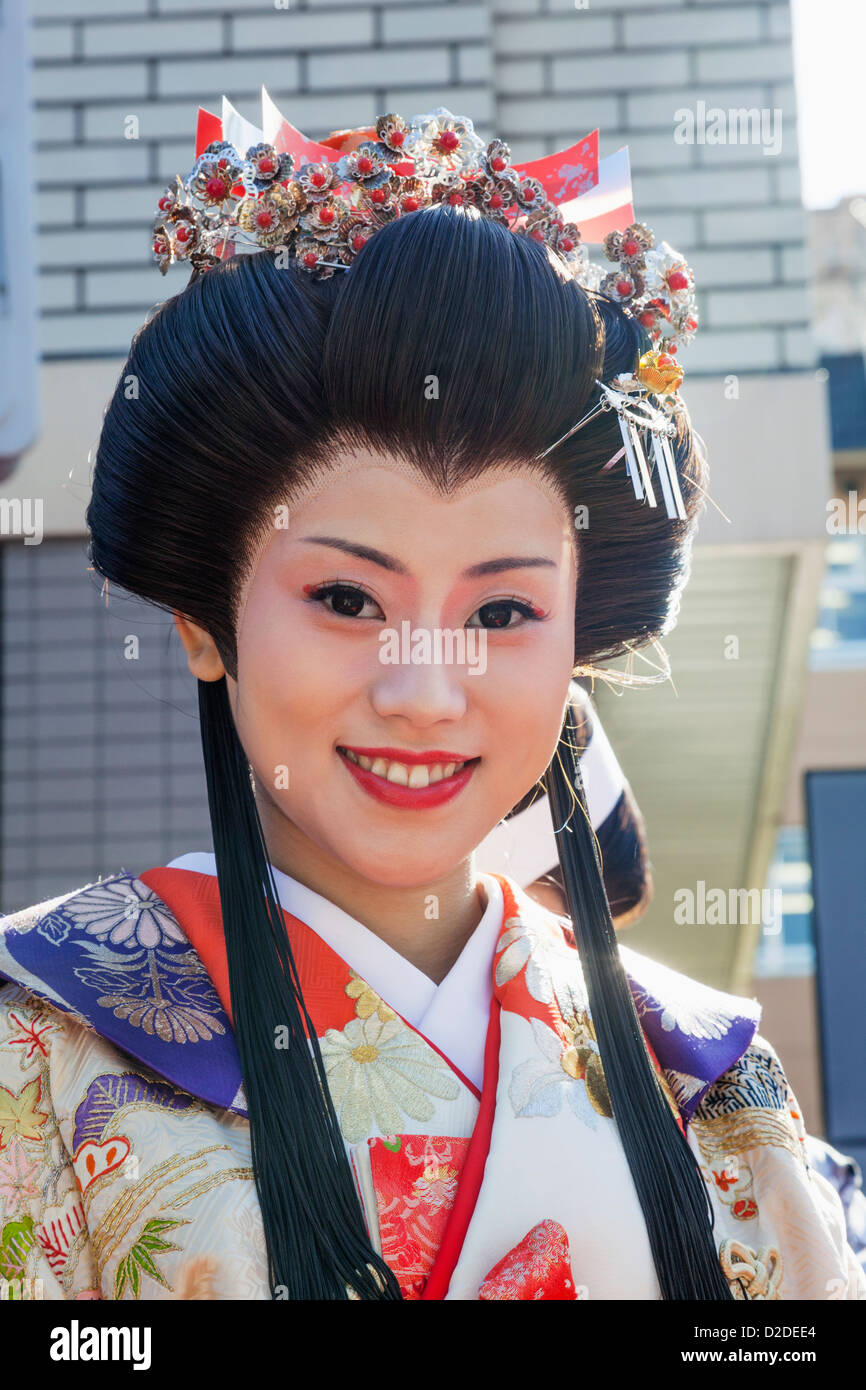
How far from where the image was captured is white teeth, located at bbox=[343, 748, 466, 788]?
168cm

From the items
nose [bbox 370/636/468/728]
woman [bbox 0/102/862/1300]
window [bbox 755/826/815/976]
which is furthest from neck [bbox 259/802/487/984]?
window [bbox 755/826/815/976]

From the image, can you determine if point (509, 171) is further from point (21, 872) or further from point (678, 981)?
point (21, 872)

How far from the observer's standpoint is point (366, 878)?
1783 mm

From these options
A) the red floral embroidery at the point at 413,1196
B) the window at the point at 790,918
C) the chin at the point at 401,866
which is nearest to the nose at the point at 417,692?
the chin at the point at 401,866

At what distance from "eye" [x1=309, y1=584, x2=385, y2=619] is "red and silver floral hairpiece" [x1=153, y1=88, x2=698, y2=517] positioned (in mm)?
276

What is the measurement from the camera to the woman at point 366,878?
61.2 inches

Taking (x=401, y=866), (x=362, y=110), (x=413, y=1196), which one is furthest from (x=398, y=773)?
(x=362, y=110)

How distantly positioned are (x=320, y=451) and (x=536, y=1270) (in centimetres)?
89

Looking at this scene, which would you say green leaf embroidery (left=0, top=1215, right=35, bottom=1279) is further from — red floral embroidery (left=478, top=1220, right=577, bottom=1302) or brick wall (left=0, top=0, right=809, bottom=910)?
brick wall (left=0, top=0, right=809, bottom=910)

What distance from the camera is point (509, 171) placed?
1.79 meters

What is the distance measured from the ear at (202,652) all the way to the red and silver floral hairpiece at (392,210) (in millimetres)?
429

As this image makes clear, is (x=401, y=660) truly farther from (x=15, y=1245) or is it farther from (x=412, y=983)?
(x=15, y=1245)
